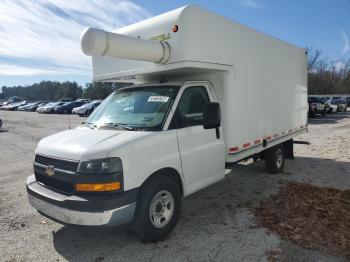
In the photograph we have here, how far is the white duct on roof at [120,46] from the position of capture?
→ 13.4 ft

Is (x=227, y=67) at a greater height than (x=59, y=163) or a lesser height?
greater

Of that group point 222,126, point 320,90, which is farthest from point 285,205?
point 320,90

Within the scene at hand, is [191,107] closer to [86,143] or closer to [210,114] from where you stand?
[210,114]

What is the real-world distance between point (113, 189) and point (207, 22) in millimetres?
2992

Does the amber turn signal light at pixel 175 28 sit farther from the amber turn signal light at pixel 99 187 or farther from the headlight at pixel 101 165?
the amber turn signal light at pixel 99 187

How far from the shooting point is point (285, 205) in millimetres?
5660

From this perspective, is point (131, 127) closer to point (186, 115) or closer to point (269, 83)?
point (186, 115)

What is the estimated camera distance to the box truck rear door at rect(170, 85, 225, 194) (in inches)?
184

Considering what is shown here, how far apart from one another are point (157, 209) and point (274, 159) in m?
4.37

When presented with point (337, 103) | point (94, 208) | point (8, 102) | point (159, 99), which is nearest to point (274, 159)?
point (159, 99)

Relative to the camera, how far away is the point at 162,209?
4.36 m

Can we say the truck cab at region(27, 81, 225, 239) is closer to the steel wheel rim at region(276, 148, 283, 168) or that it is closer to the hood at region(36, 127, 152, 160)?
the hood at region(36, 127, 152, 160)

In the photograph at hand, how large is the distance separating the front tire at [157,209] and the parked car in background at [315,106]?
24.4 m

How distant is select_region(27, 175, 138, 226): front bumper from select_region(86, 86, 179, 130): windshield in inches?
42.0
